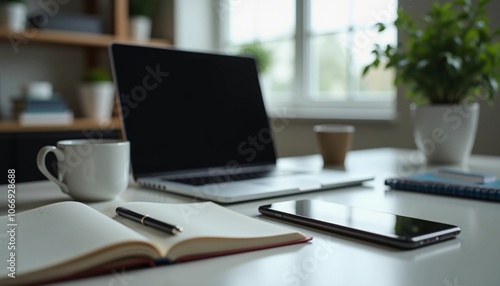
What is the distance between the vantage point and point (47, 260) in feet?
1.47

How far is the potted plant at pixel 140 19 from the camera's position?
2.97 m

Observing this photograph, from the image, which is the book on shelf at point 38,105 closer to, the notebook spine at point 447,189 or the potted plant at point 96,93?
the potted plant at point 96,93

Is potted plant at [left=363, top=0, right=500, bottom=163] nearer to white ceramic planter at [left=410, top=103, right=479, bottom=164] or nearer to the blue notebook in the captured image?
white ceramic planter at [left=410, top=103, right=479, bottom=164]

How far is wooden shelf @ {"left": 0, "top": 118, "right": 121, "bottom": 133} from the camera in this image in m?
2.37

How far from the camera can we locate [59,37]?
2.65 m

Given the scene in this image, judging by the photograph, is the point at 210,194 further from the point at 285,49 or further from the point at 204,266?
the point at 285,49

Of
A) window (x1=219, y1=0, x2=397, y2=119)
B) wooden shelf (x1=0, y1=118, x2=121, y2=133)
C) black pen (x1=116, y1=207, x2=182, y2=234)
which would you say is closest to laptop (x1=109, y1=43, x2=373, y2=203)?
black pen (x1=116, y1=207, x2=182, y2=234)

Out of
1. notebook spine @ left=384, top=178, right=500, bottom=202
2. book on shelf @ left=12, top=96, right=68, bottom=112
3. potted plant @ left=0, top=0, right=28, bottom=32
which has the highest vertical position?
potted plant @ left=0, top=0, right=28, bottom=32

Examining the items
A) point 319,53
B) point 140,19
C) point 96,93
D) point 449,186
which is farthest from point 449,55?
point 140,19

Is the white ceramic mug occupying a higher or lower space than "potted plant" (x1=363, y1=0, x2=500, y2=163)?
lower

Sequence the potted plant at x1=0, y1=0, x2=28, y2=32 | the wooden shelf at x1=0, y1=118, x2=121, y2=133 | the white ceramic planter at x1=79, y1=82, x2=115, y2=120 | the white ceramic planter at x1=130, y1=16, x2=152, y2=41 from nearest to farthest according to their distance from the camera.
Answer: the wooden shelf at x1=0, y1=118, x2=121, y2=133 < the potted plant at x1=0, y1=0, x2=28, y2=32 < the white ceramic planter at x1=79, y1=82, x2=115, y2=120 < the white ceramic planter at x1=130, y1=16, x2=152, y2=41

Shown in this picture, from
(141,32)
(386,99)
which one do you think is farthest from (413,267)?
(141,32)

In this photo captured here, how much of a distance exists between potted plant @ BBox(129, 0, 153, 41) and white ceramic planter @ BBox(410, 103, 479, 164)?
6.68 ft

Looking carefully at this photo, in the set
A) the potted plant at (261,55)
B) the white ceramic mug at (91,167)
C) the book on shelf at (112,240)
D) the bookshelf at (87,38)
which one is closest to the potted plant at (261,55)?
the potted plant at (261,55)
